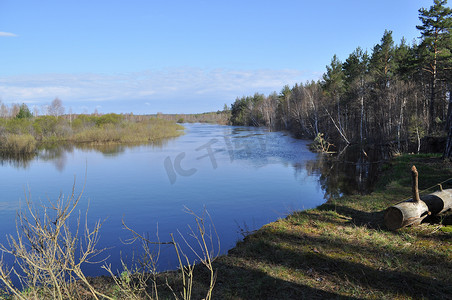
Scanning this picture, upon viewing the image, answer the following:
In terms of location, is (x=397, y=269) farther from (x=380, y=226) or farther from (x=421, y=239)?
(x=380, y=226)

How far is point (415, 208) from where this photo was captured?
20.4ft

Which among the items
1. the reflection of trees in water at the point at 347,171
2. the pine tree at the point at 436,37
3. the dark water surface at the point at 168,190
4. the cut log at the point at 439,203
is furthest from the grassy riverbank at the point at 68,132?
the cut log at the point at 439,203

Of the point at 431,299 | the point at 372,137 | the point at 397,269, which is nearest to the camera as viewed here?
the point at 431,299

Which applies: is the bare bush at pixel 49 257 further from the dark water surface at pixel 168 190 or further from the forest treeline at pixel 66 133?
the forest treeline at pixel 66 133

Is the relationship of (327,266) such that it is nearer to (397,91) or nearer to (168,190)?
(168,190)

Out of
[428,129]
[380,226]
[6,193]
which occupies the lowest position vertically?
[6,193]

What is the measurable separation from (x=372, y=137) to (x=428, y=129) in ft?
27.9

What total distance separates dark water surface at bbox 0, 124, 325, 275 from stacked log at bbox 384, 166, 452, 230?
3.52 metres

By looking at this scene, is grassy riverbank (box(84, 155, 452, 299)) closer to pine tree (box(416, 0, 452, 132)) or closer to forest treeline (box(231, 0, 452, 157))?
forest treeline (box(231, 0, 452, 157))

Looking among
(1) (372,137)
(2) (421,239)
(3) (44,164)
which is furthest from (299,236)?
(1) (372,137)

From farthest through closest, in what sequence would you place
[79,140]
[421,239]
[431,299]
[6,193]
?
[79,140] → [6,193] → [421,239] → [431,299]

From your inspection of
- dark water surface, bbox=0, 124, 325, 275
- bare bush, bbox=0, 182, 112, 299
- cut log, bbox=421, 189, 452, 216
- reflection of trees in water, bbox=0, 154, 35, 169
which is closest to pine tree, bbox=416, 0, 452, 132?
dark water surface, bbox=0, 124, 325, 275

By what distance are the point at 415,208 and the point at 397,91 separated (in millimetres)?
20015

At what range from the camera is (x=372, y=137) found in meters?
29.7
